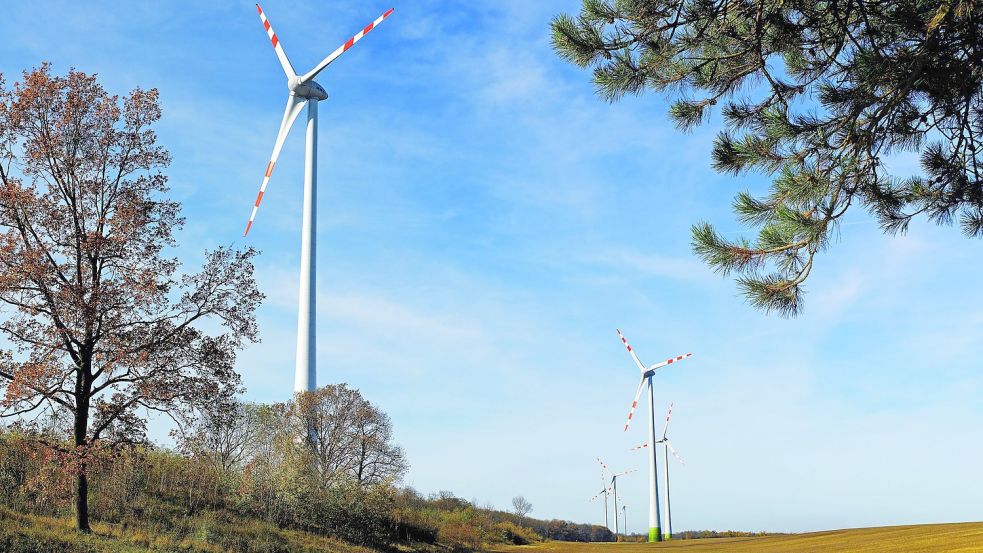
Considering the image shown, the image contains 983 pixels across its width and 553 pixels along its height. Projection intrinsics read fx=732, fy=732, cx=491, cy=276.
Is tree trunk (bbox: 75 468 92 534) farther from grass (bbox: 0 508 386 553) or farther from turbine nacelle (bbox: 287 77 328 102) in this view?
turbine nacelle (bbox: 287 77 328 102)

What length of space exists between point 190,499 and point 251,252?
8.56 meters

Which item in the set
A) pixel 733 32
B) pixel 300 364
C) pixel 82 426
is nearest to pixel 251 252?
pixel 82 426

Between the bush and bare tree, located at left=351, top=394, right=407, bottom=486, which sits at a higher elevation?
bare tree, located at left=351, top=394, right=407, bottom=486

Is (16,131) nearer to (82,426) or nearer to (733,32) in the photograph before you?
(82,426)

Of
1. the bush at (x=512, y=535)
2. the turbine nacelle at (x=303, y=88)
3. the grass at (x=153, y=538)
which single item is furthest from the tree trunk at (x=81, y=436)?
the bush at (x=512, y=535)

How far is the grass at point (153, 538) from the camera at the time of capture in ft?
47.4


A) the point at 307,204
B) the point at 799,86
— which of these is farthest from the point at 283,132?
the point at 799,86

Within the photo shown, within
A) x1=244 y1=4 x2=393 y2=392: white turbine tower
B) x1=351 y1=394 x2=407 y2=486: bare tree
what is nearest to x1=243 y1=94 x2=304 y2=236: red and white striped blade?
x1=244 y1=4 x2=393 y2=392: white turbine tower

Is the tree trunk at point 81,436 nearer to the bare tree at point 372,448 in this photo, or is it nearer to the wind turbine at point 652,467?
the bare tree at point 372,448

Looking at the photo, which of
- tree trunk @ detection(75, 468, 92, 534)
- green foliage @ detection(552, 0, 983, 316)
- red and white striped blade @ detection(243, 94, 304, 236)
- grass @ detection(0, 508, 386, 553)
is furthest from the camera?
red and white striped blade @ detection(243, 94, 304, 236)

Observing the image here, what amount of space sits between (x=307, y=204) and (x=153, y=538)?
18.0 metres

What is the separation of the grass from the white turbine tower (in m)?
10.0

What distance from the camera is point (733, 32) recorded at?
9.41m

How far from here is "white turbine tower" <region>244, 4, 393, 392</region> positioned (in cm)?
3089
